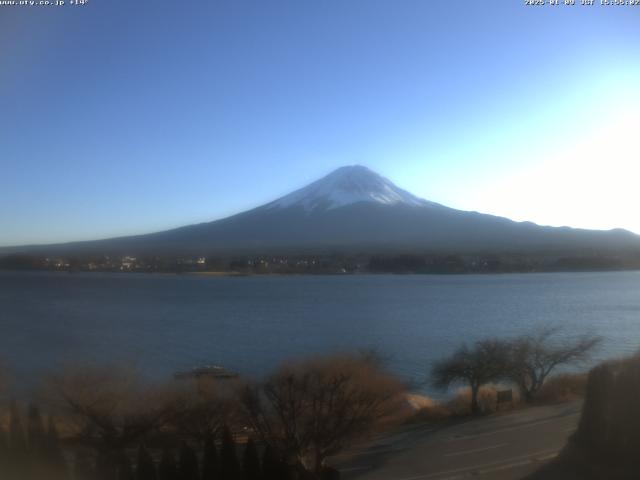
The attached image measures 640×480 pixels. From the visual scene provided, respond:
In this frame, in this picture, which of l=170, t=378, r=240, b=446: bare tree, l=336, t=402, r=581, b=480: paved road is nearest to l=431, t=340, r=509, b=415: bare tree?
l=336, t=402, r=581, b=480: paved road

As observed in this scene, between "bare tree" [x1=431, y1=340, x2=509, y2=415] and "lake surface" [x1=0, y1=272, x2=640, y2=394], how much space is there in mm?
795

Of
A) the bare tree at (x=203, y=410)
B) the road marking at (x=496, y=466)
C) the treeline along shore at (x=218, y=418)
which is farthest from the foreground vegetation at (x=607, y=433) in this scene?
the bare tree at (x=203, y=410)

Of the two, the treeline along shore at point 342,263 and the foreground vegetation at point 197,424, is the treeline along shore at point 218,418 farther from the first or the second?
the treeline along shore at point 342,263

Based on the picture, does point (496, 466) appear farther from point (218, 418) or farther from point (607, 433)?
point (218, 418)

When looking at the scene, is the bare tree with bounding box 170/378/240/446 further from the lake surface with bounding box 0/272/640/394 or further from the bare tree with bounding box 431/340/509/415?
the bare tree with bounding box 431/340/509/415

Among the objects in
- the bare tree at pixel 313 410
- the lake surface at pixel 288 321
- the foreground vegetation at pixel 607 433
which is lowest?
the lake surface at pixel 288 321

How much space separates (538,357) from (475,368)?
2.80 ft

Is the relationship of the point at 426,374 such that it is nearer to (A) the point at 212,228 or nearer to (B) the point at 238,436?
(B) the point at 238,436

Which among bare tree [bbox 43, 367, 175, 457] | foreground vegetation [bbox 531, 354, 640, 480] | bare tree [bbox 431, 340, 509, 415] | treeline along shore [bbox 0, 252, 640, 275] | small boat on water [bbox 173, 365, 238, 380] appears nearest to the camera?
foreground vegetation [bbox 531, 354, 640, 480]

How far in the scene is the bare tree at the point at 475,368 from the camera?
795 cm

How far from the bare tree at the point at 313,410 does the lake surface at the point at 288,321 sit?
10.0ft

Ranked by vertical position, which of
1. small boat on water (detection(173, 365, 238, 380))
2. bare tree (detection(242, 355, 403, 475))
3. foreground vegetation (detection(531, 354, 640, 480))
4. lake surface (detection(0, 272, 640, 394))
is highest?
foreground vegetation (detection(531, 354, 640, 480))

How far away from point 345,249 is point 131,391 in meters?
28.7

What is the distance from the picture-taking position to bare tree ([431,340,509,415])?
26.1 ft
